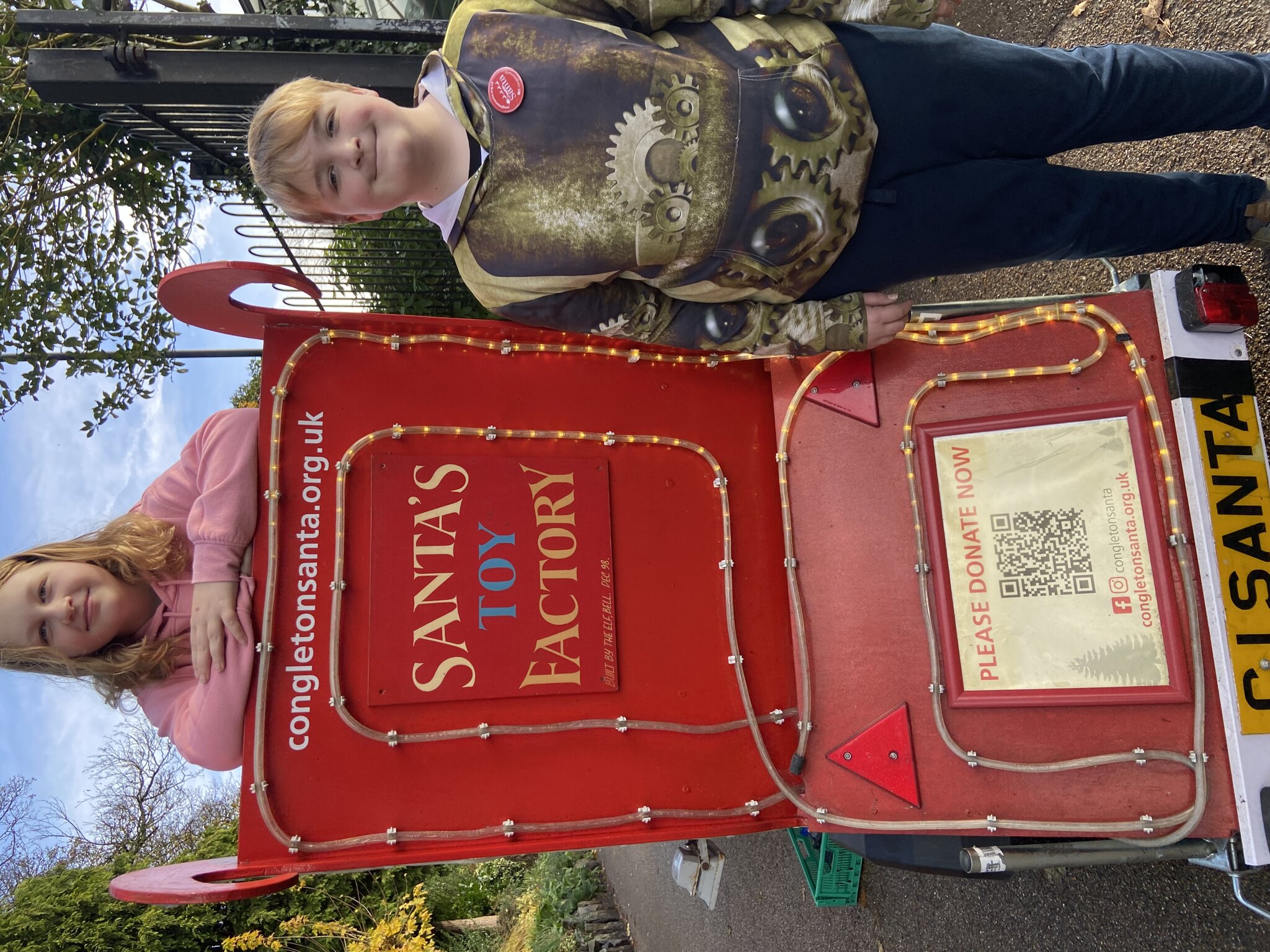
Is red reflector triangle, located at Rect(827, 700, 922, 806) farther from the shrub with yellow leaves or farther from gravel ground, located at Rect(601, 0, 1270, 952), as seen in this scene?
the shrub with yellow leaves

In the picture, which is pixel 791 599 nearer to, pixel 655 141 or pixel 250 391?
pixel 655 141

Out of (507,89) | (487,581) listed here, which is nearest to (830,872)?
(487,581)

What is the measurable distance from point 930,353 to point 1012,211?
40cm

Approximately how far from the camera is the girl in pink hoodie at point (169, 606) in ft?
7.00

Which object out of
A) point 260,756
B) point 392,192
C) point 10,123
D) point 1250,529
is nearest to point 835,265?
point 392,192

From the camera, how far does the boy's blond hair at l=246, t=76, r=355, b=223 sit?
175 cm

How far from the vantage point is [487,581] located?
2.31 metres

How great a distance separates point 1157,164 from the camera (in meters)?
3.04

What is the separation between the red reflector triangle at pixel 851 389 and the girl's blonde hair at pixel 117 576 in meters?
1.83

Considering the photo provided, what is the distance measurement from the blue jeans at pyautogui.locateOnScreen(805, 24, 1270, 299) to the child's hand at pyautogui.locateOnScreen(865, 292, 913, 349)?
4 cm

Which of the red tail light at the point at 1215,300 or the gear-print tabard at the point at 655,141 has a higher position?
the gear-print tabard at the point at 655,141

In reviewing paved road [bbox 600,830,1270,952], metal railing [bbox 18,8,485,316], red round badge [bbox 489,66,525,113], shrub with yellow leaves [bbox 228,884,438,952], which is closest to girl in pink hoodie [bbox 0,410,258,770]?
red round badge [bbox 489,66,525,113]

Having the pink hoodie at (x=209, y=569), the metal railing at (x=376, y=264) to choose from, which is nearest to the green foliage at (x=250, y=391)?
the metal railing at (x=376, y=264)

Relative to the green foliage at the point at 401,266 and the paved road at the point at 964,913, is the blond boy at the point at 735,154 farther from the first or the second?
the green foliage at the point at 401,266
